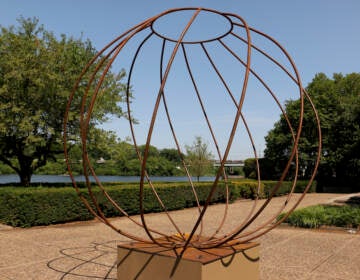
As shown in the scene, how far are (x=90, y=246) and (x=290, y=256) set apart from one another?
14.0ft

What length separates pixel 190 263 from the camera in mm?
3760

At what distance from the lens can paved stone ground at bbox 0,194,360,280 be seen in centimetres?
596

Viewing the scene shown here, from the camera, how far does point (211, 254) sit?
405cm

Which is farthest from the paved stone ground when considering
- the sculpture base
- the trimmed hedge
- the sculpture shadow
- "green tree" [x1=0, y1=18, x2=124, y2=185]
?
"green tree" [x1=0, y1=18, x2=124, y2=185]

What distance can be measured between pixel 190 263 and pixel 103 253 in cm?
409

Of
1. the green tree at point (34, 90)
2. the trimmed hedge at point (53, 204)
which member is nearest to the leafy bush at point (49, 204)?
the trimmed hedge at point (53, 204)

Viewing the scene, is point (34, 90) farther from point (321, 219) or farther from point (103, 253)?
point (321, 219)

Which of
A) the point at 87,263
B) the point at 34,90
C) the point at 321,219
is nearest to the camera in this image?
the point at 87,263

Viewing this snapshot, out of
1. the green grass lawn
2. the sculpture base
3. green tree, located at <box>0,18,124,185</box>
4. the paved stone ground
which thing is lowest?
the paved stone ground

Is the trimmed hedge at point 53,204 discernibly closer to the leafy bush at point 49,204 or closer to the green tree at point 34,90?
the leafy bush at point 49,204

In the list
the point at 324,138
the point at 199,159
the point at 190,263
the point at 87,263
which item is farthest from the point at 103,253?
the point at 324,138

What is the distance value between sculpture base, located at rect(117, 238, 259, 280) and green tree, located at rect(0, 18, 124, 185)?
11080 millimetres

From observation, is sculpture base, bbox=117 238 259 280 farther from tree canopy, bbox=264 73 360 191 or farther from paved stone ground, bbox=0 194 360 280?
tree canopy, bbox=264 73 360 191

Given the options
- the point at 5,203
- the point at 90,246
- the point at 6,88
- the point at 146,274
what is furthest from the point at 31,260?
the point at 6,88
